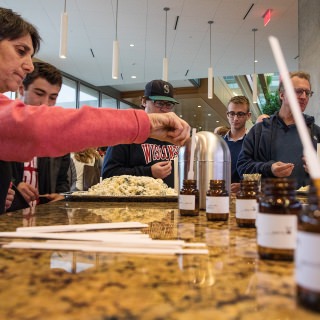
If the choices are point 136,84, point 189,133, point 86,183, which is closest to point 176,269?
point 189,133

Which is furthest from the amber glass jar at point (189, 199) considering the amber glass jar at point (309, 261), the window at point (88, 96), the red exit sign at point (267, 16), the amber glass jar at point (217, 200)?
the window at point (88, 96)

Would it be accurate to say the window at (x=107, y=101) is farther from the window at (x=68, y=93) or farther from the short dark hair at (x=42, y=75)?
the short dark hair at (x=42, y=75)

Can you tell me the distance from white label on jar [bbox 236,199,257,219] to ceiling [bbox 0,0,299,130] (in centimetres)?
535

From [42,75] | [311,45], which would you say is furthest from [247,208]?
[311,45]

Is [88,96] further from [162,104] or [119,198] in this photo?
[119,198]

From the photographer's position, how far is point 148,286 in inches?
18.5

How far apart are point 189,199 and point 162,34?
628 centimetres

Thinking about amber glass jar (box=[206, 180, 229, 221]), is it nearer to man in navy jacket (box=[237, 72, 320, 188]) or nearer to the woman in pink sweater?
the woman in pink sweater

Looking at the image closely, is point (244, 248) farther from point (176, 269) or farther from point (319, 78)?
point (319, 78)

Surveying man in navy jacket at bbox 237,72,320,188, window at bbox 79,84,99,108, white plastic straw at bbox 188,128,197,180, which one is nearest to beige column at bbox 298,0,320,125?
man in navy jacket at bbox 237,72,320,188

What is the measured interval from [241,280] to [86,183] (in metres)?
3.10

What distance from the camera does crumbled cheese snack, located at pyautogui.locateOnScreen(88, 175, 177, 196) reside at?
1.74 m

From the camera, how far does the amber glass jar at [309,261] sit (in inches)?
15.4

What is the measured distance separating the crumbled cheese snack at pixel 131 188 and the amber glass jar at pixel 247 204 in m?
0.79
